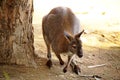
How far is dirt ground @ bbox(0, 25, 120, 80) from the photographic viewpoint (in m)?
5.25

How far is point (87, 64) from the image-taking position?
5.99 meters

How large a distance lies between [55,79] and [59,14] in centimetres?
117

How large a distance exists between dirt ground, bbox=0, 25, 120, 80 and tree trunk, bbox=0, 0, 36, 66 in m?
0.17

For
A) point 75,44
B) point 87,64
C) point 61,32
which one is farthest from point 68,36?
point 87,64

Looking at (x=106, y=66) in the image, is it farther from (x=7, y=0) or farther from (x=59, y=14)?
(x=7, y=0)

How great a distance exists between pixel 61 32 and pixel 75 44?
0.51m

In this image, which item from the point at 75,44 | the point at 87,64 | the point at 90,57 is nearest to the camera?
the point at 75,44

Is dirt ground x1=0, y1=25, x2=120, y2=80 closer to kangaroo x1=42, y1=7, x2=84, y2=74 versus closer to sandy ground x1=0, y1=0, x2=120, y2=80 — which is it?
sandy ground x1=0, y1=0, x2=120, y2=80

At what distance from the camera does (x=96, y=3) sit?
1148 centimetres

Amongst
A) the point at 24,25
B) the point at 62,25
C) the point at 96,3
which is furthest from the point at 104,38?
the point at 96,3

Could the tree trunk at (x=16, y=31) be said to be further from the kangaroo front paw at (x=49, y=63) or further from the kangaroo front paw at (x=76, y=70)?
the kangaroo front paw at (x=76, y=70)

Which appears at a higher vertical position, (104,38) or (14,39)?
(14,39)

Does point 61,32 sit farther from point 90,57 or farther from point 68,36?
point 90,57

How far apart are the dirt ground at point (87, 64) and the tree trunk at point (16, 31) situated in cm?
17
